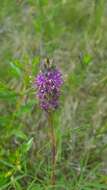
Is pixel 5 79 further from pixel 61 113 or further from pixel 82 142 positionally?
pixel 82 142

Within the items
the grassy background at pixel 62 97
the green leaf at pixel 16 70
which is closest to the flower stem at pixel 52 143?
the grassy background at pixel 62 97

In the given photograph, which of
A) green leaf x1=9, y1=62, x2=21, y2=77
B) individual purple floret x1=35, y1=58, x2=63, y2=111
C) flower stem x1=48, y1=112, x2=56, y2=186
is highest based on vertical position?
green leaf x1=9, y1=62, x2=21, y2=77

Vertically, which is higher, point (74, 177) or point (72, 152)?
point (72, 152)

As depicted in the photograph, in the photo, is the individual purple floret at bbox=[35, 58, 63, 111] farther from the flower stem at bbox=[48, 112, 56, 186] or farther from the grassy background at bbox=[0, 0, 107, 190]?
the grassy background at bbox=[0, 0, 107, 190]

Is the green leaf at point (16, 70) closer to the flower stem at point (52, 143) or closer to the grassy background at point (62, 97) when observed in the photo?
the grassy background at point (62, 97)

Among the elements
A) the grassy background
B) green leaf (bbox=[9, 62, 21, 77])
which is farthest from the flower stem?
green leaf (bbox=[9, 62, 21, 77])

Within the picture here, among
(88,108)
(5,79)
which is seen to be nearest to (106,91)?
(88,108)
